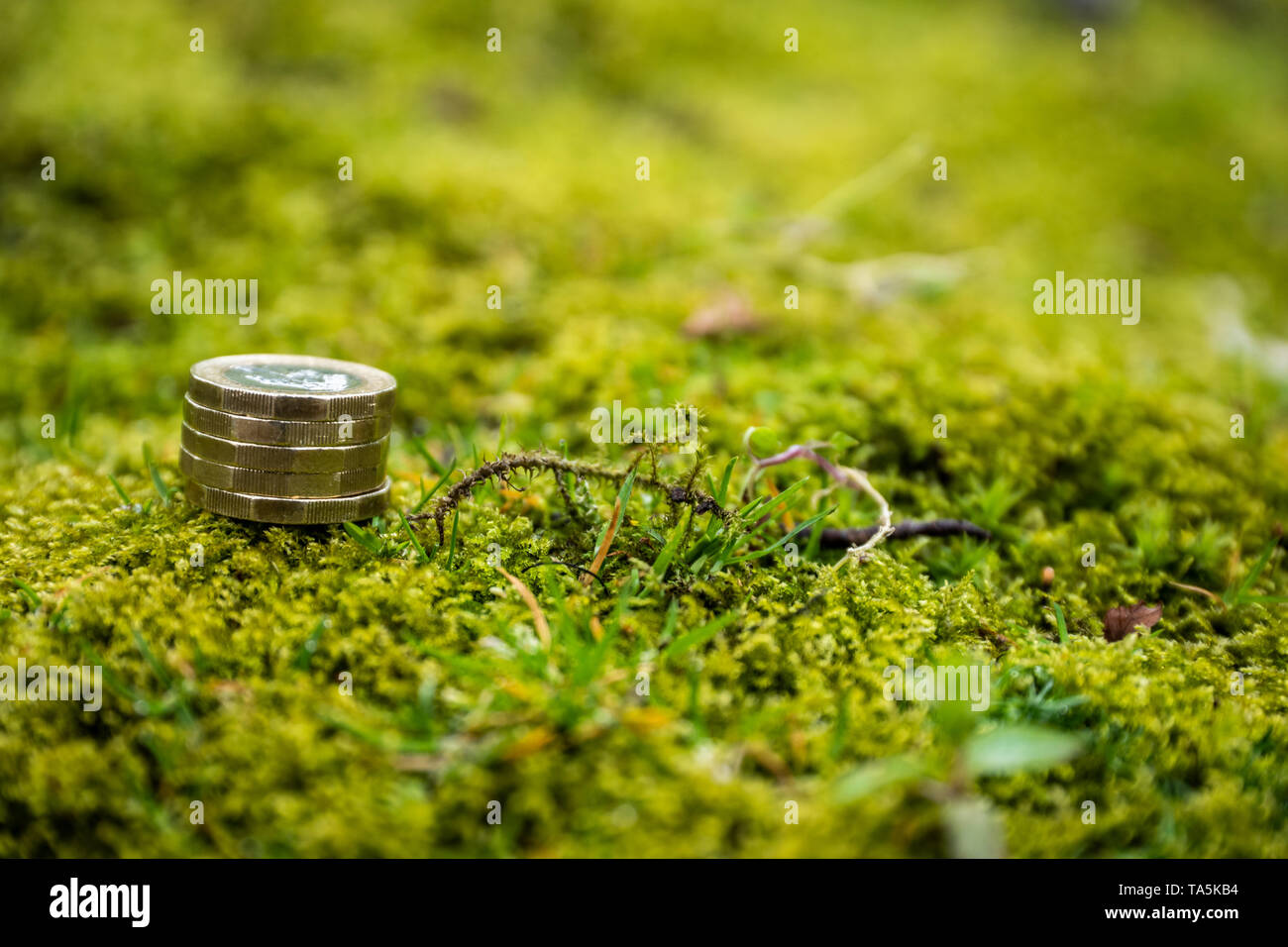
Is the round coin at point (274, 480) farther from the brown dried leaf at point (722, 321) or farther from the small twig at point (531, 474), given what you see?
the brown dried leaf at point (722, 321)

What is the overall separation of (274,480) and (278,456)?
83 millimetres

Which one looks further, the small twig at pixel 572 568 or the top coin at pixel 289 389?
the small twig at pixel 572 568

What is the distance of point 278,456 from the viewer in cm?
246

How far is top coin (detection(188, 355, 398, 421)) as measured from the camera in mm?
2432

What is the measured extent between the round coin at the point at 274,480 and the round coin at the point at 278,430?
9cm

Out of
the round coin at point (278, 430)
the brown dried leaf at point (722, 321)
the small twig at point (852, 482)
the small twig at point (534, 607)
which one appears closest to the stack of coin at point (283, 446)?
the round coin at point (278, 430)

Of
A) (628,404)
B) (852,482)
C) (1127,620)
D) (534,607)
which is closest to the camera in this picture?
(534,607)

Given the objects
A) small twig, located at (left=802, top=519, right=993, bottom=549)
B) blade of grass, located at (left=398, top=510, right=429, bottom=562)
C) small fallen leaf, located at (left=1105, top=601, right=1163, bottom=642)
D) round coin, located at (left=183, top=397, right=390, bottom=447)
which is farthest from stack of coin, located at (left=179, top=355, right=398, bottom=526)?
small fallen leaf, located at (left=1105, top=601, right=1163, bottom=642)

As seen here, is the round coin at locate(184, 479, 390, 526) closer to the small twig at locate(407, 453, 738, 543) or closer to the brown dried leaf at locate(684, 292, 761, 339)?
the small twig at locate(407, 453, 738, 543)

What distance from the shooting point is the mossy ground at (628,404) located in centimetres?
194

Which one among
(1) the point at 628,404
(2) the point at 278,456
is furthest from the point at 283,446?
(1) the point at 628,404

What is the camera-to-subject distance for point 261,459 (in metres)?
2.47

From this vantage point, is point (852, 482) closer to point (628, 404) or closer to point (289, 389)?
point (628, 404)
